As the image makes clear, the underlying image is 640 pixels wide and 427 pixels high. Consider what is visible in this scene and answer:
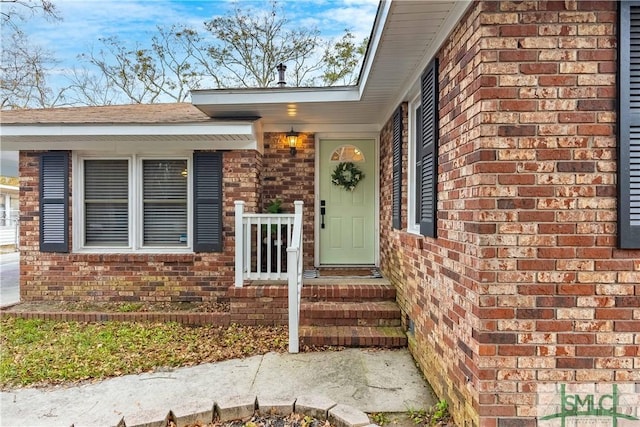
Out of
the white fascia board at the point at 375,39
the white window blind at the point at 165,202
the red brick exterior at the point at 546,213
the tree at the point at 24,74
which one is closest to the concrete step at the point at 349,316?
the red brick exterior at the point at 546,213

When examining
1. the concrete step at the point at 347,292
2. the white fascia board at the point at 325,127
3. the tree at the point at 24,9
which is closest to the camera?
the concrete step at the point at 347,292

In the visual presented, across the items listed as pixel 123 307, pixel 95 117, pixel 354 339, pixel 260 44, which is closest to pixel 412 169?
pixel 354 339

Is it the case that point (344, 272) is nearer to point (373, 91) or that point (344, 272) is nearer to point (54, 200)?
point (373, 91)

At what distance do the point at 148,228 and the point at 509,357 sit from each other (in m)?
4.91

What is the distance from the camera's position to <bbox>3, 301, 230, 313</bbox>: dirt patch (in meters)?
5.01

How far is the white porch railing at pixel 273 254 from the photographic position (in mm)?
3949

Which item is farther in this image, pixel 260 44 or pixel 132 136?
pixel 260 44

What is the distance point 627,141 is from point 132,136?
510 cm

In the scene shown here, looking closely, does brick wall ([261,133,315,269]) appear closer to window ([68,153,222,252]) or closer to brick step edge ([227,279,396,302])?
window ([68,153,222,252])

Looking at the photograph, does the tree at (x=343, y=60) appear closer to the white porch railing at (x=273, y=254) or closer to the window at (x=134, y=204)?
the window at (x=134, y=204)

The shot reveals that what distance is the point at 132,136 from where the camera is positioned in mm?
4996

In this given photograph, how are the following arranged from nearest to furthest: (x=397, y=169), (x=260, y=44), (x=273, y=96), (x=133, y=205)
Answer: (x=397, y=169), (x=273, y=96), (x=133, y=205), (x=260, y=44)

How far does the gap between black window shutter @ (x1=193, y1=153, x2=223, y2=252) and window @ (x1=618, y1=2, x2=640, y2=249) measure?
4.41 m

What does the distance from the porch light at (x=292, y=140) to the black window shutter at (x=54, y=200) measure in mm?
3105
